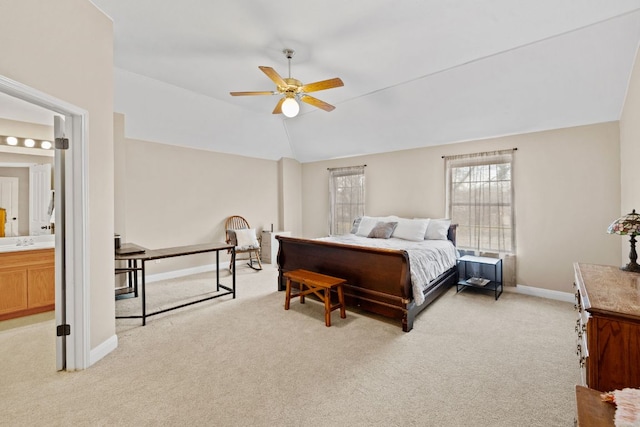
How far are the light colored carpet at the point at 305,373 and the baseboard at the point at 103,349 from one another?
0.24ft

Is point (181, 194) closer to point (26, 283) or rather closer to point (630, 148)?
point (26, 283)

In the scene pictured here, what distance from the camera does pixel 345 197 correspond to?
250 inches

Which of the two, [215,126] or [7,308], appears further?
[215,126]

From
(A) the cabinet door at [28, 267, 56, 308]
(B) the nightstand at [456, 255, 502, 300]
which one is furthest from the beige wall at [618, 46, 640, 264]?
(A) the cabinet door at [28, 267, 56, 308]

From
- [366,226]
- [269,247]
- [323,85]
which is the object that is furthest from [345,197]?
[323,85]

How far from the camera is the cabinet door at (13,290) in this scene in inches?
118

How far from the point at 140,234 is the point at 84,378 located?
2964 mm

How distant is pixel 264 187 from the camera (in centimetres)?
651

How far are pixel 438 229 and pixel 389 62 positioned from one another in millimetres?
2649

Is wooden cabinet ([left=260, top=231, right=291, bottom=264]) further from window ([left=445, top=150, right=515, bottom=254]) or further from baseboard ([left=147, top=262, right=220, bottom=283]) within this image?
window ([left=445, top=150, right=515, bottom=254])

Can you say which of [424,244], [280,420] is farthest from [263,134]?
[280,420]

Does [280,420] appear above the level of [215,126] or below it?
below

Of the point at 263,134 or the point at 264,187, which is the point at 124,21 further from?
the point at 264,187

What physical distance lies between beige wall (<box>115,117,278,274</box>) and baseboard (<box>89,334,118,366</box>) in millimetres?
2073
